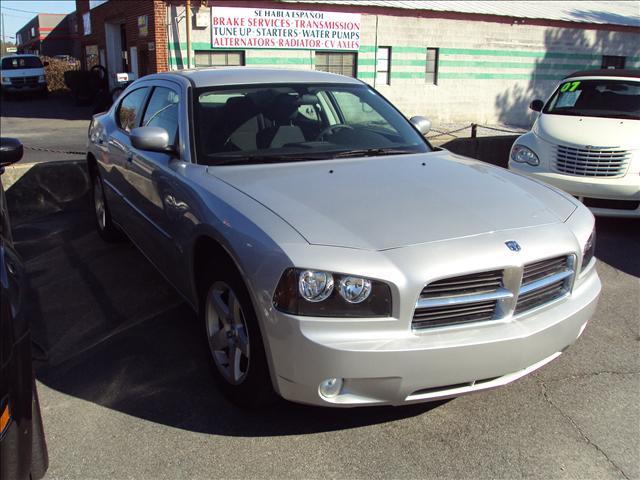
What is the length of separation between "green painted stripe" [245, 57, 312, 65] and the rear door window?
42.7 ft

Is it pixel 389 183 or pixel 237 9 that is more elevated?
pixel 237 9

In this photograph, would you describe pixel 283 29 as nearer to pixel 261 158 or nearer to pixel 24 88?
pixel 24 88

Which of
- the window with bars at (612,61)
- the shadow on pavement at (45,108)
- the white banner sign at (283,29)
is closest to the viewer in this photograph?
the white banner sign at (283,29)

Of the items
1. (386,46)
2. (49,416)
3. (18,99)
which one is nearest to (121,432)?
(49,416)

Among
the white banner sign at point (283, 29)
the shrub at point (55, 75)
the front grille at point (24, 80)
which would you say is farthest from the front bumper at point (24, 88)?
the white banner sign at point (283, 29)

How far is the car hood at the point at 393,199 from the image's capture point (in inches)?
105

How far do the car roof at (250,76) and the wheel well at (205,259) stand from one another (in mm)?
1292

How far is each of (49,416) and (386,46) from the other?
1886cm

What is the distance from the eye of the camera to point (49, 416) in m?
3.03

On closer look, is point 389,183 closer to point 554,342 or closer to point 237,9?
point 554,342

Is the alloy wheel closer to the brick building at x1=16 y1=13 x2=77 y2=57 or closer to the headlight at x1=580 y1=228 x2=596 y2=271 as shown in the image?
the headlight at x1=580 y1=228 x2=596 y2=271

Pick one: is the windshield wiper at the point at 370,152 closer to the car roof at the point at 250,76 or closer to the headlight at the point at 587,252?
the car roof at the point at 250,76

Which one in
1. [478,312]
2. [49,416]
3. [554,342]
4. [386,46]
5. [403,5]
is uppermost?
[403,5]

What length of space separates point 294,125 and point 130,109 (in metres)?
1.81
